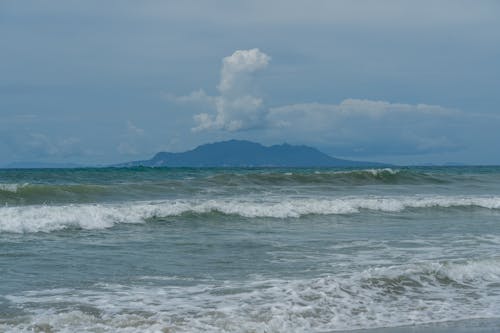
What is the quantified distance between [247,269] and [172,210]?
944 centimetres

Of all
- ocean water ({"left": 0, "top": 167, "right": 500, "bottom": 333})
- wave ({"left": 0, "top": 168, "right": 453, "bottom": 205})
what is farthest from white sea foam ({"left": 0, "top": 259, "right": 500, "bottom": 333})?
wave ({"left": 0, "top": 168, "right": 453, "bottom": 205})

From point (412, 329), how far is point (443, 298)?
1925 millimetres

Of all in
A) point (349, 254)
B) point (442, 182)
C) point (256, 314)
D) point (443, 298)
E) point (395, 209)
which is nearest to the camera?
point (256, 314)

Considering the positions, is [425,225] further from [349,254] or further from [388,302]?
[388,302]

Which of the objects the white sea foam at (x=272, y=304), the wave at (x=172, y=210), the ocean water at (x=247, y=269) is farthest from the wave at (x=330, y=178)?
the white sea foam at (x=272, y=304)

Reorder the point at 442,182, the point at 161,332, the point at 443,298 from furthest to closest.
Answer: the point at 442,182 → the point at 443,298 → the point at 161,332

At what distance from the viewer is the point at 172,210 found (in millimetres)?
20625

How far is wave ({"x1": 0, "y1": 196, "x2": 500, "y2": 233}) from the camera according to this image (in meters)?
17.4

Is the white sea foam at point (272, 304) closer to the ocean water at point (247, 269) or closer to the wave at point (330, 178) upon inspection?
the ocean water at point (247, 269)

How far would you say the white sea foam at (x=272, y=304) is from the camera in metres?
→ 7.93

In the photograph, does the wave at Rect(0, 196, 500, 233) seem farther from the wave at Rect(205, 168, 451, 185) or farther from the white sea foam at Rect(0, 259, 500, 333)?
the wave at Rect(205, 168, 451, 185)

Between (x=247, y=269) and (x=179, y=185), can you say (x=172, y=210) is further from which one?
(x=179, y=185)

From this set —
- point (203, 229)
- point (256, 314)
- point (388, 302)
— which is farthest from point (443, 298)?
point (203, 229)

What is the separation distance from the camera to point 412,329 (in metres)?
8.06
